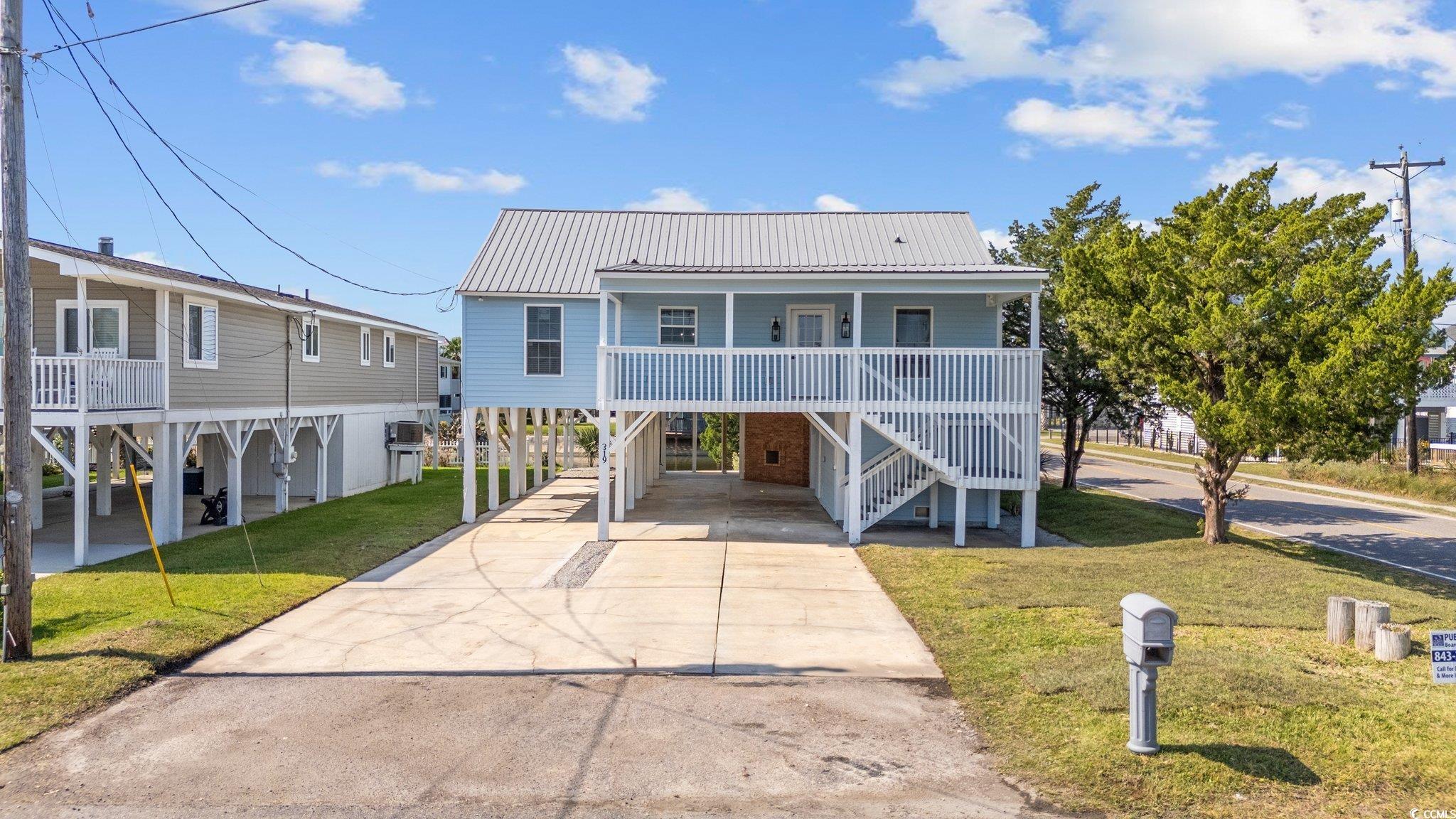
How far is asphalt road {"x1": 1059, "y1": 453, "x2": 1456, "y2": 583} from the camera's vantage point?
14961 mm

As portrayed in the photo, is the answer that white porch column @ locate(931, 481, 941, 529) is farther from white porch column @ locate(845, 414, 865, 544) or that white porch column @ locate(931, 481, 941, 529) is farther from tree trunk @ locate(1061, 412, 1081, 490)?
tree trunk @ locate(1061, 412, 1081, 490)

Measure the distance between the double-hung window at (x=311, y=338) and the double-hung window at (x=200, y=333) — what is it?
3689 mm

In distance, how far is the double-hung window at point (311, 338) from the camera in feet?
67.6

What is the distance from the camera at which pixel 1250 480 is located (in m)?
28.4

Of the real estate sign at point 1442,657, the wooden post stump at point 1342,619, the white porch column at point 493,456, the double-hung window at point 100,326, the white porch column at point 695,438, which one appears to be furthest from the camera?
the white porch column at point 695,438

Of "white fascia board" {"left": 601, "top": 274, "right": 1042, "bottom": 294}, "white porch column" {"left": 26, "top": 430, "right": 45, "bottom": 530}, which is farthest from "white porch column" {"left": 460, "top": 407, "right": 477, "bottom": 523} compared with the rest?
"white porch column" {"left": 26, "top": 430, "right": 45, "bottom": 530}

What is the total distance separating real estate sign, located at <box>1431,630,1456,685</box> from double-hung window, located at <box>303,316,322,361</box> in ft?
67.4

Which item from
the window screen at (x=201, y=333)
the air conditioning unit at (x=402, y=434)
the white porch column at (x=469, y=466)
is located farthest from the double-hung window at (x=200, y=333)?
the air conditioning unit at (x=402, y=434)

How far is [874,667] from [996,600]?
290 cm

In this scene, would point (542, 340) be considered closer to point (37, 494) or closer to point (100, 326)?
point (100, 326)

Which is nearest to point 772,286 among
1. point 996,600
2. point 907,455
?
point 907,455

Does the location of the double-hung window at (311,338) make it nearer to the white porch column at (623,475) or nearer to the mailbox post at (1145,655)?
the white porch column at (623,475)

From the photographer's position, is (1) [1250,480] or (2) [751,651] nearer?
(2) [751,651]

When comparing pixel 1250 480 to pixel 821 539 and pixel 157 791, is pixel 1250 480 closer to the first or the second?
pixel 821 539
